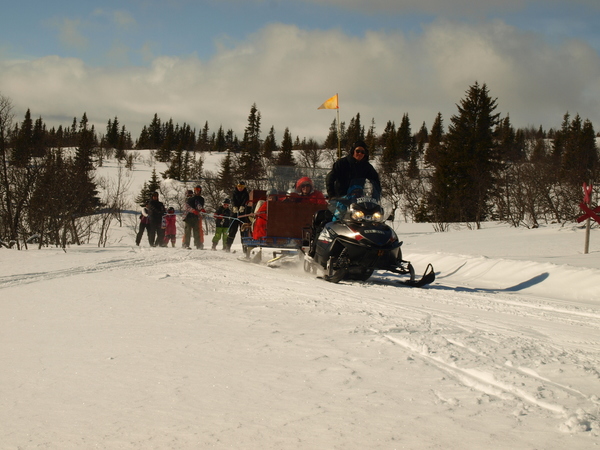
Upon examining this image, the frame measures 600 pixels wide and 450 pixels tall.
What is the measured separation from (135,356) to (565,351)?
271 cm

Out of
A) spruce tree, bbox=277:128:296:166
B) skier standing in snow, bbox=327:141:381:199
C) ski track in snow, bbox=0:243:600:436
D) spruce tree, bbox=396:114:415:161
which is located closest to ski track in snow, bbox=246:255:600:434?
ski track in snow, bbox=0:243:600:436

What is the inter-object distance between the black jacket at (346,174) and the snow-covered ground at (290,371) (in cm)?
291

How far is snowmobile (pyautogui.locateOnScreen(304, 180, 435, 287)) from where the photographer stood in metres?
7.38

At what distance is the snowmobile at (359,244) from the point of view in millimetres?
7383

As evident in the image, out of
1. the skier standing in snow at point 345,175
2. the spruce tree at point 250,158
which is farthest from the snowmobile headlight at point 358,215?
the spruce tree at point 250,158

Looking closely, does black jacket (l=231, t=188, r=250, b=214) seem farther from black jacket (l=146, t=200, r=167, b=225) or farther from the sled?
the sled

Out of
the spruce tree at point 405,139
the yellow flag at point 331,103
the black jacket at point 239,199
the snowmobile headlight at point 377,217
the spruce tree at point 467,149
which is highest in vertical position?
the spruce tree at point 405,139

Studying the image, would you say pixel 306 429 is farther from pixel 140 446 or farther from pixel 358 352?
pixel 358 352

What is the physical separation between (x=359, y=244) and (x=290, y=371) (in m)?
4.54

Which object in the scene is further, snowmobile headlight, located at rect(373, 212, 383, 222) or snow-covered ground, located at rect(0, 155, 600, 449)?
snowmobile headlight, located at rect(373, 212, 383, 222)

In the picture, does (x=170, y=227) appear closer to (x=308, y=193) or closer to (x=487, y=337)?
(x=308, y=193)

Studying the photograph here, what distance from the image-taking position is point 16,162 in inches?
850

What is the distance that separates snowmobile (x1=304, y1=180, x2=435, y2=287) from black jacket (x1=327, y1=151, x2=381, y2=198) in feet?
1.68

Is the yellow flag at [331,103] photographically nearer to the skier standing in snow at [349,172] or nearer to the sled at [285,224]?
the sled at [285,224]
